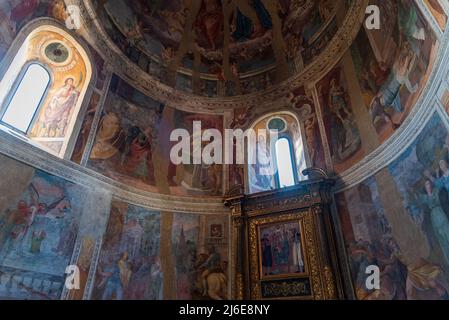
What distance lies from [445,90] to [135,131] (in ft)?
27.8

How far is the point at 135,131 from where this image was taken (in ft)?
31.6

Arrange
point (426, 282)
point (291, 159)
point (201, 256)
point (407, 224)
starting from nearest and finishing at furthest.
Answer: point (426, 282)
point (407, 224)
point (201, 256)
point (291, 159)

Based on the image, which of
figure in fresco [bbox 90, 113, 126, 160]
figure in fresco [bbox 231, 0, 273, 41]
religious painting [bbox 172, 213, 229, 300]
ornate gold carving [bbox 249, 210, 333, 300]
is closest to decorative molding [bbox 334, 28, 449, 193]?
ornate gold carving [bbox 249, 210, 333, 300]

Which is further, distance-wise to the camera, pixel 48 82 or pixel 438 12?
pixel 48 82

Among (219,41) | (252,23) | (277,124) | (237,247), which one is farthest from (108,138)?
(252,23)

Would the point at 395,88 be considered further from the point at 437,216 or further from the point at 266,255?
the point at 266,255

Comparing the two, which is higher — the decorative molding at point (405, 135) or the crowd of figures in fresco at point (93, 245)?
the decorative molding at point (405, 135)

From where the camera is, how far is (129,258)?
25.2 ft

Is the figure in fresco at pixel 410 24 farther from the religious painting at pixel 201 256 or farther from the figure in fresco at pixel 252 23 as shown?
the religious painting at pixel 201 256

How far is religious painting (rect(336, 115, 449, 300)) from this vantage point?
5379 millimetres

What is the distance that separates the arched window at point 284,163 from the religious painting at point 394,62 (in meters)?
3.06

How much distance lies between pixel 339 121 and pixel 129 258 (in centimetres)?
751

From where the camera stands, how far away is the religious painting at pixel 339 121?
26.9 feet

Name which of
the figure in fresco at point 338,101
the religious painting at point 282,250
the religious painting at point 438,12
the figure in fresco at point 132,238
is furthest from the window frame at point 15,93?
the religious painting at point 438,12
